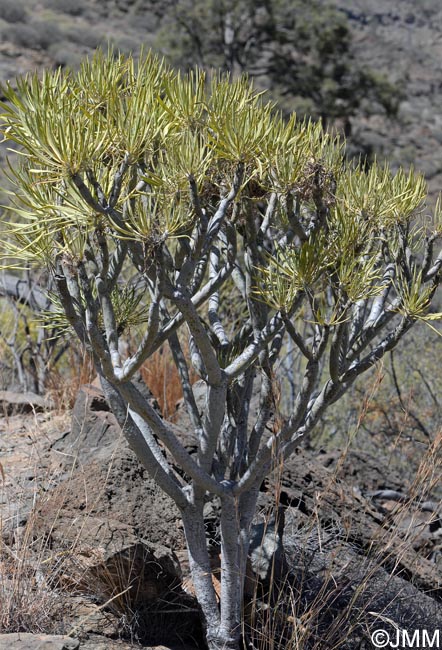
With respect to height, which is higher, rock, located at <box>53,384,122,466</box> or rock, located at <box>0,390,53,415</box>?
rock, located at <box>53,384,122,466</box>

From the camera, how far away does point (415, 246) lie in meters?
3.04

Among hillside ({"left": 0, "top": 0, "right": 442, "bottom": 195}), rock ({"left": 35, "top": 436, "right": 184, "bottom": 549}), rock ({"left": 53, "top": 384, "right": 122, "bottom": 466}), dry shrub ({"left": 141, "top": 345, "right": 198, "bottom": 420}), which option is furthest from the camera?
hillside ({"left": 0, "top": 0, "right": 442, "bottom": 195})

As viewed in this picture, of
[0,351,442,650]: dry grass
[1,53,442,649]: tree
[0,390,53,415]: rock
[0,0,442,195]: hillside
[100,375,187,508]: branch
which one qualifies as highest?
[0,0,442,195]: hillside

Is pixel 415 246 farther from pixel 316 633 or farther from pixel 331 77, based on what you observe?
pixel 331 77

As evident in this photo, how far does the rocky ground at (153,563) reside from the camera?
2523mm

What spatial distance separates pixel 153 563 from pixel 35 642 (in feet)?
1.85

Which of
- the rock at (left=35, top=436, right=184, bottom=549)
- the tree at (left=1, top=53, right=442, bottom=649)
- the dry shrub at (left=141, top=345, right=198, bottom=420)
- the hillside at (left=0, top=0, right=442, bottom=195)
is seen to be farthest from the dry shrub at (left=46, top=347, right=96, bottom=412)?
the hillside at (left=0, top=0, right=442, bottom=195)

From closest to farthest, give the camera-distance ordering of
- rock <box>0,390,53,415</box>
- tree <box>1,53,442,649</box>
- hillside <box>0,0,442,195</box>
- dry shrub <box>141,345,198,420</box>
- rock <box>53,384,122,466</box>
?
tree <box>1,53,442,649</box> → rock <box>53,384,122,466</box> → rock <box>0,390,53,415</box> → dry shrub <box>141,345,198,420</box> → hillside <box>0,0,442,195</box>

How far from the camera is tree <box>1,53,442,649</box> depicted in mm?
2105

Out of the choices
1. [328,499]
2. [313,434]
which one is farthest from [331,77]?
[328,499]

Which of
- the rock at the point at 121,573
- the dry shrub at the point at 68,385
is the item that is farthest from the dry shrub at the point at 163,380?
the rock at the point at 121,573

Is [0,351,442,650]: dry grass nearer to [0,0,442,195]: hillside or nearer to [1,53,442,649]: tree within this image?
[1,53,442,649]: tree

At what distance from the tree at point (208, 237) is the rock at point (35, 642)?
55cm

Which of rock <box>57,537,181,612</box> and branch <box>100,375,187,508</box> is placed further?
rock <box>57,537,181,612</box>
